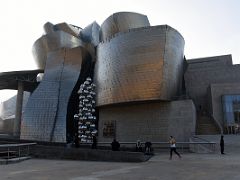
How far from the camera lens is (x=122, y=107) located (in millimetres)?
30797

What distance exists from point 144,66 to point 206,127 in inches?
343

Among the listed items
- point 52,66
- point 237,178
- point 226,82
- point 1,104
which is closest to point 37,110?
point 52,66

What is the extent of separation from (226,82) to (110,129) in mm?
14099

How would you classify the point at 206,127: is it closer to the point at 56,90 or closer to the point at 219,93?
the point at 219,93

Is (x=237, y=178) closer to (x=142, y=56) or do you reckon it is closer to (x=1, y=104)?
(x=142, y=56)

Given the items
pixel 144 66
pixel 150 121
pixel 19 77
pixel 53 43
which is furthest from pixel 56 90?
pixel 150 121

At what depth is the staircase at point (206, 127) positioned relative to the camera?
28.7 m

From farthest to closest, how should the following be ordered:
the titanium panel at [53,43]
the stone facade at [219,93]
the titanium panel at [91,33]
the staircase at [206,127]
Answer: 1. the titanium panel at [91,33]
2. the titanium panel at [53,43]
3. the stone facade at [219,93]
4. the staircase at [206,127]

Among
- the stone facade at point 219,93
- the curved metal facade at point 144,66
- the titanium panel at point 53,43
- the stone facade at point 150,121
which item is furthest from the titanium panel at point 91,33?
the stone facade at point 219,93

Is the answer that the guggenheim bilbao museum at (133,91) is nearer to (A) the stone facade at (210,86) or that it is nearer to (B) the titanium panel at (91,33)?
(A) the stone facade at (210,86)

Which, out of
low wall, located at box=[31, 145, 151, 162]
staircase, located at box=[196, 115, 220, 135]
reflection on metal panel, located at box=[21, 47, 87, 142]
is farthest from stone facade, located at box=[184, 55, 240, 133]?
low wall, located at box=[31, 145, 151, 162]

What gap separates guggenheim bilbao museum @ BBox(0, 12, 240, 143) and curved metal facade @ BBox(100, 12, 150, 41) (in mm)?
123

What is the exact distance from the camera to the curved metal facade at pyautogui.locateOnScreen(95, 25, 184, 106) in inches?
1092

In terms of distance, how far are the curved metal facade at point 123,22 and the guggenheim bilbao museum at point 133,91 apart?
12 cm
